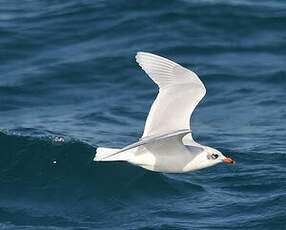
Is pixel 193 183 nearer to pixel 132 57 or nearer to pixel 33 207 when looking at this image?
pixel 33 207

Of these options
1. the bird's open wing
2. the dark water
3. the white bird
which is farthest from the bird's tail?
the dark water

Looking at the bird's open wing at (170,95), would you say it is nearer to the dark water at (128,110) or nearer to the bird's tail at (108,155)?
the bird's tail at (108,155)

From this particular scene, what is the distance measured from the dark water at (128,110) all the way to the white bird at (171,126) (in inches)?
56.4

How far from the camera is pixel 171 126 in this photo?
9352 millimetres

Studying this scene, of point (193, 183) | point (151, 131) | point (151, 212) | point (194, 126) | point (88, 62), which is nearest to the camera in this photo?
point (151, 131)

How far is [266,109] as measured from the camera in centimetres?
1429

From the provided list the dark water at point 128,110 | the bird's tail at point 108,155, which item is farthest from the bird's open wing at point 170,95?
the dark water at point 128,110

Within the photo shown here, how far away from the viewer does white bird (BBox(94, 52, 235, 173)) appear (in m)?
9.05

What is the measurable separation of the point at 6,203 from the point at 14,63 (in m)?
5.38

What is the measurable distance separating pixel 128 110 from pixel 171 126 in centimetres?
499

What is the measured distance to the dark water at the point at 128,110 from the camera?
11000 millimetres

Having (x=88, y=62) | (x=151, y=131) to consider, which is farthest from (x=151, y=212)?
(x=88, y=62)

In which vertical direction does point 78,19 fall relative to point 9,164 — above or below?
above

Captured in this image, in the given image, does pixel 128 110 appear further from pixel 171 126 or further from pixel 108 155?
pixel 108 155
